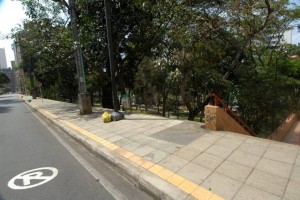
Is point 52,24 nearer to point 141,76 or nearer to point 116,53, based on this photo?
point 116,53

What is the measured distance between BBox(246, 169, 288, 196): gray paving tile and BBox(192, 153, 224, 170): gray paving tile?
597 millimetres

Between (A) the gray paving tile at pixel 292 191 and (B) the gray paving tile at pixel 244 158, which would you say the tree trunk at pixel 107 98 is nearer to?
(B) the gray paving tile at pixel 244 158

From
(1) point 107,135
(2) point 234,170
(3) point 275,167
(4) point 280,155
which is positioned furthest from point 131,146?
(4) point 280,155

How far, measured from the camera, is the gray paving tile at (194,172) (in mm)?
3252

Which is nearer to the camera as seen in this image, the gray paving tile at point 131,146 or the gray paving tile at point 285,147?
the gray paving tile at point 285,147

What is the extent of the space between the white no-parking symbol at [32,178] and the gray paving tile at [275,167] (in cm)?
378

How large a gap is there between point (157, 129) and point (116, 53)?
7.24 meters

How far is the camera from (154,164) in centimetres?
389

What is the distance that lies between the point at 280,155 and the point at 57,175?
4210 mm

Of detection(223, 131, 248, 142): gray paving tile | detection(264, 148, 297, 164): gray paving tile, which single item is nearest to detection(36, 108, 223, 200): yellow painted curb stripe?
detection(264, 148, 297, 164): gray paving tile

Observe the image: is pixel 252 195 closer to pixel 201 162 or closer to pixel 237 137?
pixel 201 162

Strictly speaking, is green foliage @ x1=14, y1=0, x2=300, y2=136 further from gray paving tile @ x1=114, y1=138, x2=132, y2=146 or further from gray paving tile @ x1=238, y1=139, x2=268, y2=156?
gray paving tile @ x1=114, y1=138, x2=132, y2=146

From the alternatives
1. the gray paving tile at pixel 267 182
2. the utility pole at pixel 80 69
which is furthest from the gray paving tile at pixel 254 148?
the utility pole at pixel 80 69

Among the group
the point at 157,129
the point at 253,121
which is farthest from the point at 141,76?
the point at 157,129
